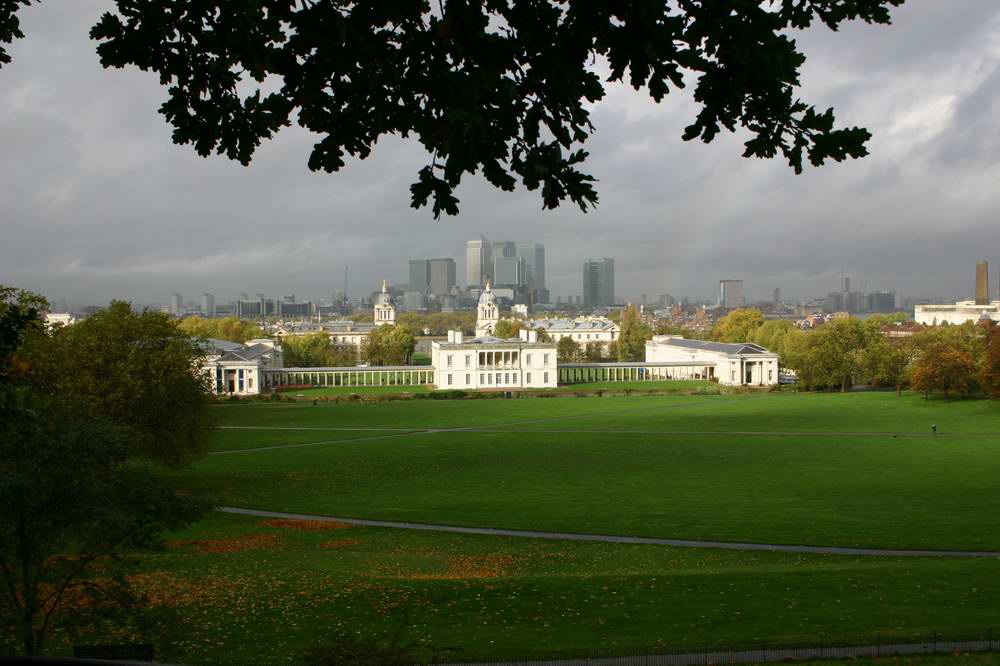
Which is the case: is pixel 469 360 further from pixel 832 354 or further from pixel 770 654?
pixel 770 654

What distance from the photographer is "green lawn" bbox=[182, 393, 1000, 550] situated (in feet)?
102

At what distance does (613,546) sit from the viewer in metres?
27.5

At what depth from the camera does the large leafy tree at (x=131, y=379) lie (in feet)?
116

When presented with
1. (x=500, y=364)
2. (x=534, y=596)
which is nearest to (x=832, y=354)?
(x=500, y=364)

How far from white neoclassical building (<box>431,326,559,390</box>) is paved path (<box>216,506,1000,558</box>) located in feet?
252

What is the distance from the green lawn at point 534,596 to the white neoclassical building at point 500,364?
273 feet

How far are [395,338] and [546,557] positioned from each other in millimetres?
107531

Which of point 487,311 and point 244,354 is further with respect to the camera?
point 487,311

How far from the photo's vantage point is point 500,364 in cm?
11306

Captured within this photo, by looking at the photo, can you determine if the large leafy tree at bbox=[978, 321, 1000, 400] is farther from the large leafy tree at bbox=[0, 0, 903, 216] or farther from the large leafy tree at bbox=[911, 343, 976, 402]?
the large leafy tree at bbox=[0, 0, 903, 216]

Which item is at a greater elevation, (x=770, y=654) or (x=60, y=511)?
(x=60, y=511)

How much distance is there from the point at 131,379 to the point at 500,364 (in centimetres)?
7862

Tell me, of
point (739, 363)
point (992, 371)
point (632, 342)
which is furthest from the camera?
point (632, 342)

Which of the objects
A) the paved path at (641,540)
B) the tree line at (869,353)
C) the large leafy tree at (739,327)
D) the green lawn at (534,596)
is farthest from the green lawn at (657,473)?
the large leafy tree at (739,327)
